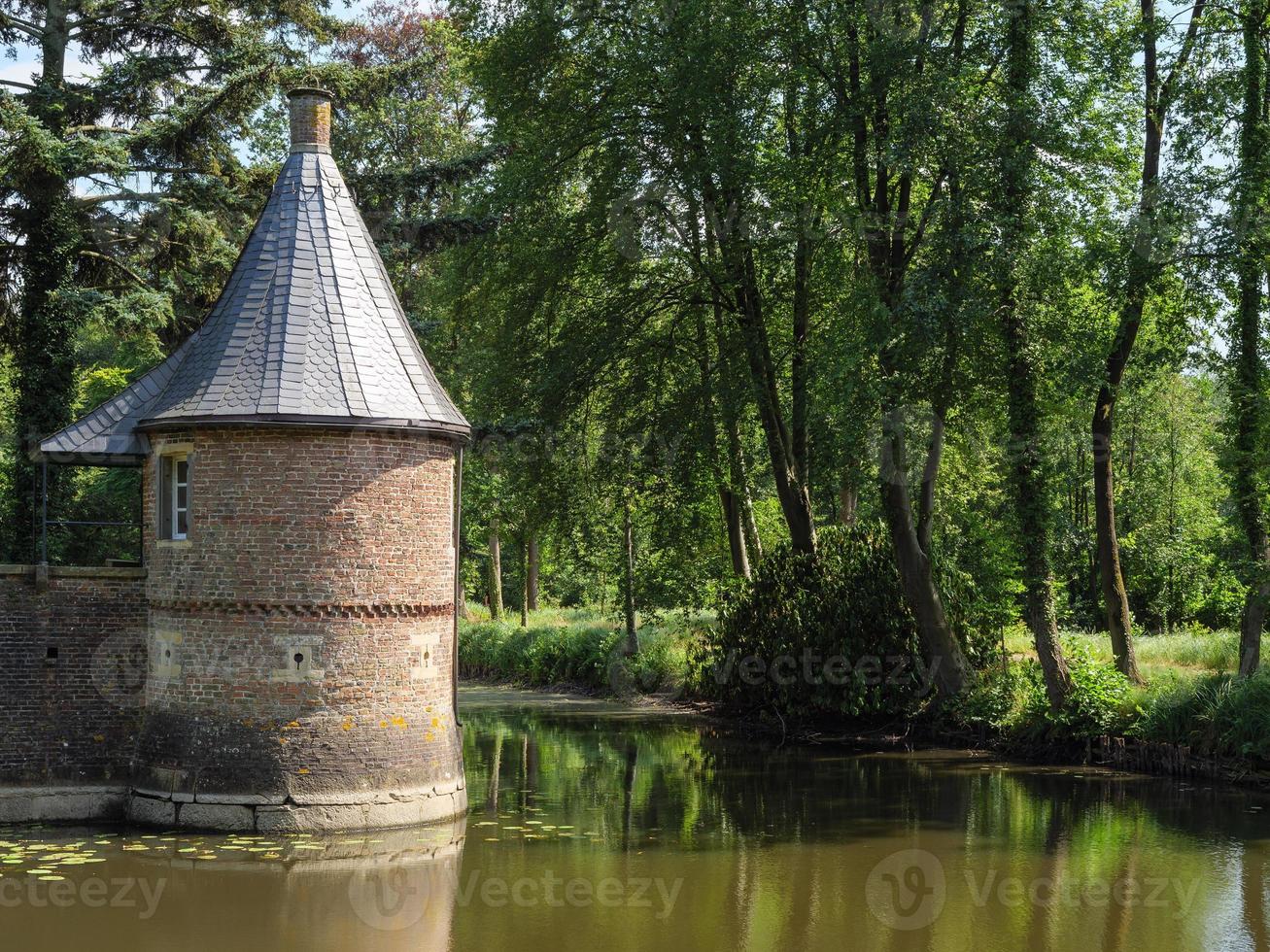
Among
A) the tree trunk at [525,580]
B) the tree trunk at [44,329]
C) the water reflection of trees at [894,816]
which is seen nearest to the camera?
the water reflection of trees at [894,816]

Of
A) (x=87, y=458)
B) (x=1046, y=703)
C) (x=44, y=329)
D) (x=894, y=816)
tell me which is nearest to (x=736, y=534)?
(x=1046, y=703)

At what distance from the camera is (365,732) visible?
14805 millimetres

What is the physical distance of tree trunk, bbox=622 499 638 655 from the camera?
30.4m

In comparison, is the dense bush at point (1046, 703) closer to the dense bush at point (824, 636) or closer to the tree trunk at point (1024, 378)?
the tree trunk at point (1024, 378)

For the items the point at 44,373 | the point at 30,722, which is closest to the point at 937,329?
the point at 30,722

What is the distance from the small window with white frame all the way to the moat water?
341cm

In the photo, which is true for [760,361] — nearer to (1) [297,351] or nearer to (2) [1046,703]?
(2) [1046,703]

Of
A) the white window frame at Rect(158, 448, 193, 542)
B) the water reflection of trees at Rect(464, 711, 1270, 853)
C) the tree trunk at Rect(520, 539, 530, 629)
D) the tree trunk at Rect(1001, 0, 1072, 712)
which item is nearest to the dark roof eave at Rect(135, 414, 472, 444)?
the white window frame at Rect(158, 448, 193, 542)

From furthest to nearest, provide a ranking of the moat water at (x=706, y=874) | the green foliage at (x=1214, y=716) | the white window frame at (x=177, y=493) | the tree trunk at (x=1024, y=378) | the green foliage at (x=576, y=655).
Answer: the green foliage at (x=576, y=655)
the tree trunk at (x=1024, y=378)
the green foliage at (x=1214, y=716)
the white window frame at (x=177, y=493)
the moat water at (x=706, y=874)

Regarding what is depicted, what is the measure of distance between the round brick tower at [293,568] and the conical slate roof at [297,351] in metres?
0.03

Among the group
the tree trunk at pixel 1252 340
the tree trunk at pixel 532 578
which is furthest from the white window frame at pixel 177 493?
the tree trunk at pixel 532 578

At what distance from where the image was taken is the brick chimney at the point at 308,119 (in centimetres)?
1666

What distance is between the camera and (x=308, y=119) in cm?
1673

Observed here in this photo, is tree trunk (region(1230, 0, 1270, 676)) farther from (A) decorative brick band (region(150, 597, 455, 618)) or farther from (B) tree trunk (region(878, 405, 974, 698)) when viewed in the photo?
(A) decorative brick band (region(150, 597, 455, 618))
